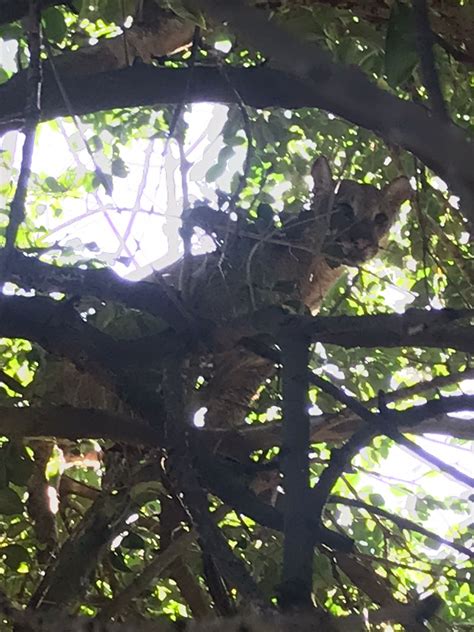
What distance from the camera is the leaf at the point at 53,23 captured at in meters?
1.26

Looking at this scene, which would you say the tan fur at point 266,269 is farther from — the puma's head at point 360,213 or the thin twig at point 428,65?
the thin twig at point 428,65

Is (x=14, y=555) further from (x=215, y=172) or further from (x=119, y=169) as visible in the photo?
(x=215, y=172)

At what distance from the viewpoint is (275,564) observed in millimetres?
1554

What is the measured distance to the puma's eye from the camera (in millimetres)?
2531

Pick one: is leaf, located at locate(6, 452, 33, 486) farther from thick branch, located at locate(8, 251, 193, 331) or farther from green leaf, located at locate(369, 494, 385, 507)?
green leaf, located at locate(369, 494, 385, 507)

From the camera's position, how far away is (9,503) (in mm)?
1338

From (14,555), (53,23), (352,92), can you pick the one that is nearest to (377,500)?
(14,555)

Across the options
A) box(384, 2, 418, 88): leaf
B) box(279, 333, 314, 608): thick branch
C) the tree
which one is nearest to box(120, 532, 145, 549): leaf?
the tree

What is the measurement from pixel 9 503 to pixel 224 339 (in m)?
0.47

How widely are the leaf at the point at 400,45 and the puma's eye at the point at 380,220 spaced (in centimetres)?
147

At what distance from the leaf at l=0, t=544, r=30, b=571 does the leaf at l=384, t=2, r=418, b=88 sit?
971 mm

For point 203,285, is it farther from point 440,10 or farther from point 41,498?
→ point 440,10

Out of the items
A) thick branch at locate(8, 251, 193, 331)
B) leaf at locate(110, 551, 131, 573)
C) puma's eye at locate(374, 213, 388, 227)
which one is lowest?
leaf at locate(110, 551, 131, 573)

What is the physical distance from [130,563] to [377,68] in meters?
1.20
